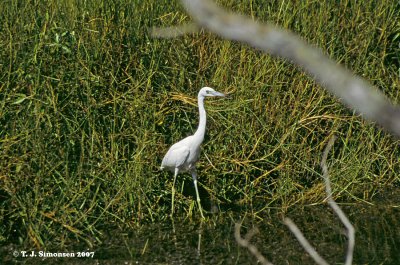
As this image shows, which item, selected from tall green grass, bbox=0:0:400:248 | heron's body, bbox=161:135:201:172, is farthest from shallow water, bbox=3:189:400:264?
heron's body, bbox=161:135:201:172

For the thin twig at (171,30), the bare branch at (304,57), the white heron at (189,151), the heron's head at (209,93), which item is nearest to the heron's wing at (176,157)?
the white heron at (189,151)

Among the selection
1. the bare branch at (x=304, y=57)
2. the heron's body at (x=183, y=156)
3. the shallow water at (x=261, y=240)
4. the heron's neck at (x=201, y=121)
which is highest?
the bare branch at (x=304, y=57)

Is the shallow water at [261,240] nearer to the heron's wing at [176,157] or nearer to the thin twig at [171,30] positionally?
the heron's wing at [176,157]

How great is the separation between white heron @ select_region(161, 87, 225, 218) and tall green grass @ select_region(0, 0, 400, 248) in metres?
0.12

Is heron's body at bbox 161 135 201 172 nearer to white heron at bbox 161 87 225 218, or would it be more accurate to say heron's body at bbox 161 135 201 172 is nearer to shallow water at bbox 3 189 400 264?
white heron at bbox 161 87 225 218

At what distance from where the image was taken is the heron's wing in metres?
5.12

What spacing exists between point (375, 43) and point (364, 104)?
555 cm

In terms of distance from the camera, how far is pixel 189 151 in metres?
5.21

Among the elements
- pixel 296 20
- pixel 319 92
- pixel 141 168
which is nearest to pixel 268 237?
pixel 141 168

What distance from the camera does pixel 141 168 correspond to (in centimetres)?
511

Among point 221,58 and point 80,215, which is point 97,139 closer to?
point 80,215

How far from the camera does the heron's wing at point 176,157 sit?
5117mm

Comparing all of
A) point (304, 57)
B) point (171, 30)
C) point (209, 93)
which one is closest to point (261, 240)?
point (209, 93)

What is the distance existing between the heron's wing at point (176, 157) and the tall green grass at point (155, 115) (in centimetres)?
12
